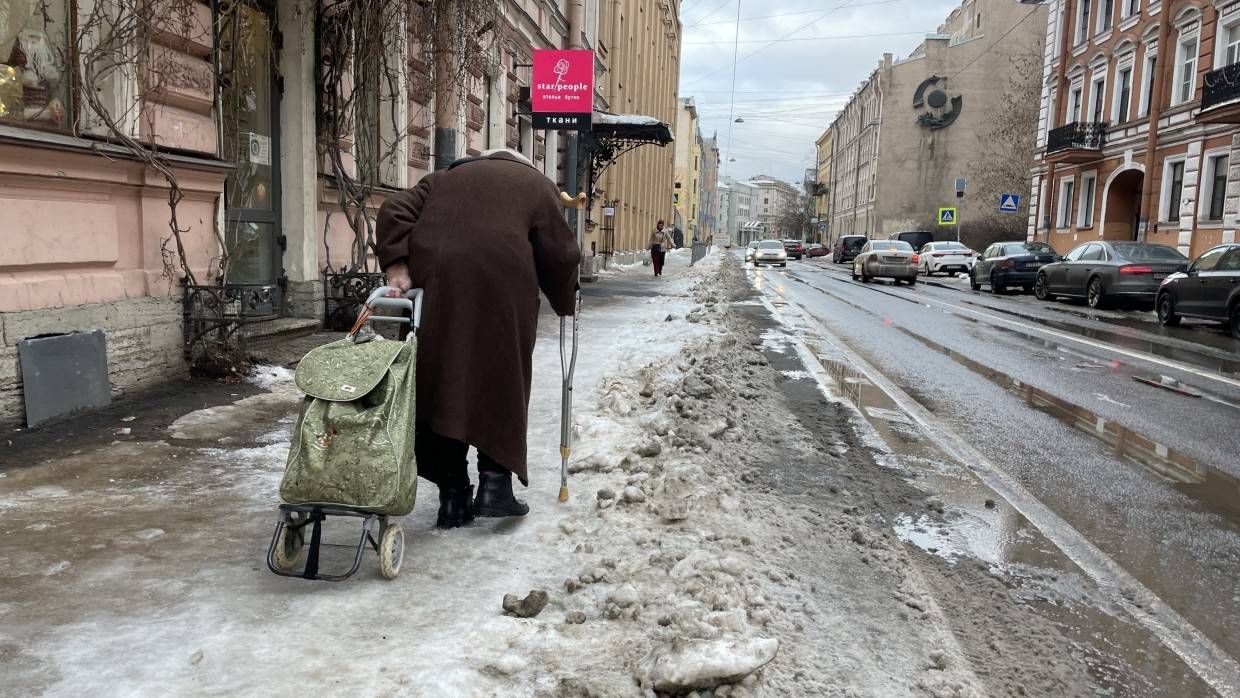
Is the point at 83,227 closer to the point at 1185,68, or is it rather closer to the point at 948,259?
the point at 1185,68

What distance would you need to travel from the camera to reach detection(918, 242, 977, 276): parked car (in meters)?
37.6

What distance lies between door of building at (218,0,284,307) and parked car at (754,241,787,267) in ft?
123

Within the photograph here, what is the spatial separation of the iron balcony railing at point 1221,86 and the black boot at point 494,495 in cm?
2518

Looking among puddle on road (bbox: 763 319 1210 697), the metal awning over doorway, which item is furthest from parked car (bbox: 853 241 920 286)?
puddle on road (bbox: 763 319 1210 697)

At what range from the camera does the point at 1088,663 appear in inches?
114

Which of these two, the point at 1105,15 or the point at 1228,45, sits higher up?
the point at 1105,15

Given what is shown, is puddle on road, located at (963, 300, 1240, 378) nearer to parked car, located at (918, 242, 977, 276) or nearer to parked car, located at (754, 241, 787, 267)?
parked car, located at (918, 242, 977, 276)

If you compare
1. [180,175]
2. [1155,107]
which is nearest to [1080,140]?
[1155,107]

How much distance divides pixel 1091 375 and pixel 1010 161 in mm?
51317

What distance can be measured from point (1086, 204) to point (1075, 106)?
407 centimetres

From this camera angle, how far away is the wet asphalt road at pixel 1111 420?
393 centimetres

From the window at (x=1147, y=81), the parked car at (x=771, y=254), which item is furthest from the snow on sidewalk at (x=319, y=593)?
the parked car at (x=771, y=254)

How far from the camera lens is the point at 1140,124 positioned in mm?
28484

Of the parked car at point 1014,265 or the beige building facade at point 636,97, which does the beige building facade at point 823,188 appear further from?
the parked car at point 1014,265
